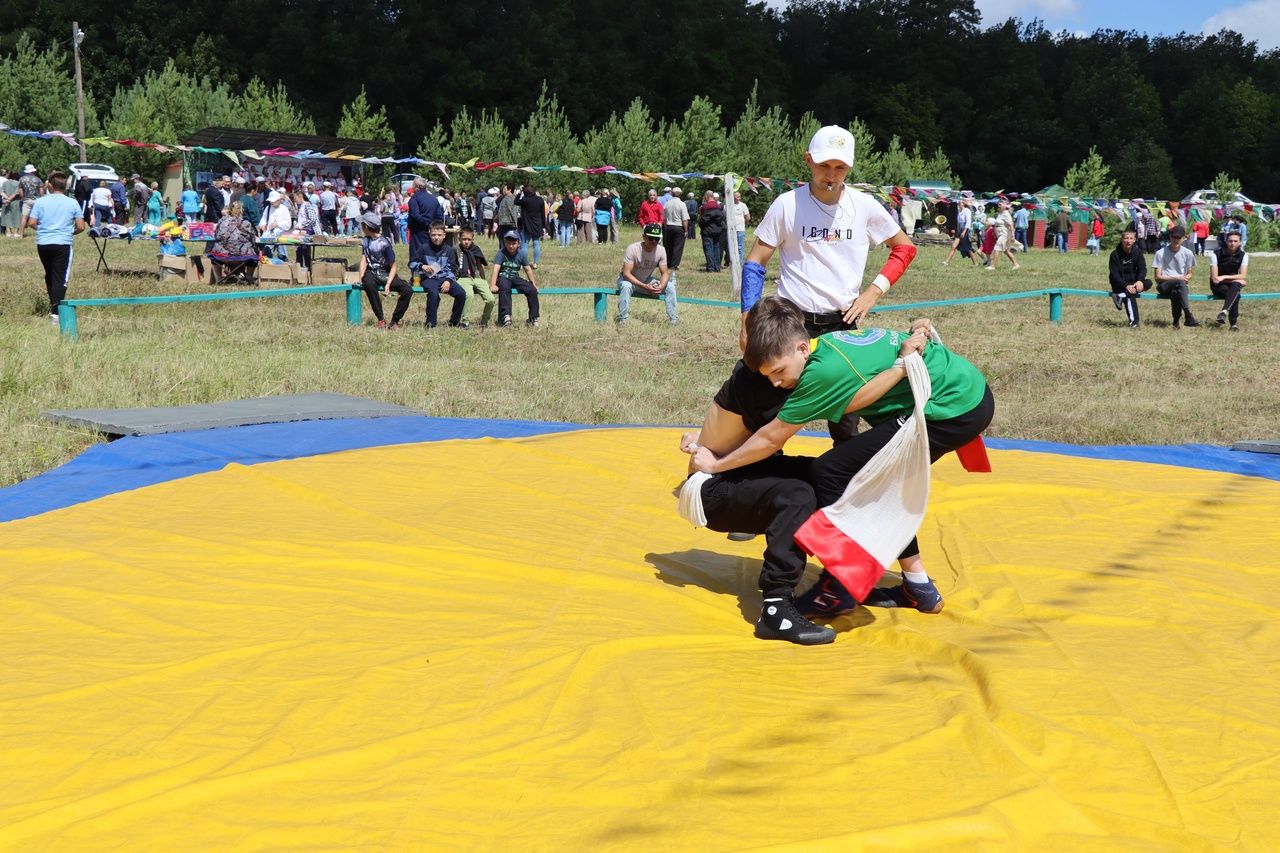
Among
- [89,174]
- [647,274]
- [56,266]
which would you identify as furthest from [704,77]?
[56,266]

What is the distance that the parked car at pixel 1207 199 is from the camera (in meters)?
45.3

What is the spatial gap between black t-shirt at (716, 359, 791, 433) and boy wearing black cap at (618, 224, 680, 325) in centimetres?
1059

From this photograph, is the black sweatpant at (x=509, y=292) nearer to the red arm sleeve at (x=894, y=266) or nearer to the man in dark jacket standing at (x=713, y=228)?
the red arm sleeve at (x=894, y=266)

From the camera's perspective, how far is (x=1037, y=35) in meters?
89.1

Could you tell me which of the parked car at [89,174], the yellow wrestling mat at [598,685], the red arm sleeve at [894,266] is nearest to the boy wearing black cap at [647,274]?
the red arm sleeve at [894,266]

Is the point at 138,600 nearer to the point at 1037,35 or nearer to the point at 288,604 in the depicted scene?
the point at 288,604

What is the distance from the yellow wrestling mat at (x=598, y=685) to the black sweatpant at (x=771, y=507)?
9.7 inches

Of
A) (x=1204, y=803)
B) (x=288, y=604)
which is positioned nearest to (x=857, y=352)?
(x=1204, y=803)

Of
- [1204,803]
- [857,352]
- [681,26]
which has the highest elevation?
[681,26]

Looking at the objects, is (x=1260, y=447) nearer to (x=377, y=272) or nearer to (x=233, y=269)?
(x=377, y=272)

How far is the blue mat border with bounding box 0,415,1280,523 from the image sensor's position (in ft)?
20.2

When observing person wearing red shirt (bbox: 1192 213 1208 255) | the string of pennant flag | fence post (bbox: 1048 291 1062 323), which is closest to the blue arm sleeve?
fence post (bbox: 1048 291 1062 323)

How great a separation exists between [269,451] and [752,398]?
3.65 meters

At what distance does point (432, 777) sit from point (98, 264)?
752 inches
